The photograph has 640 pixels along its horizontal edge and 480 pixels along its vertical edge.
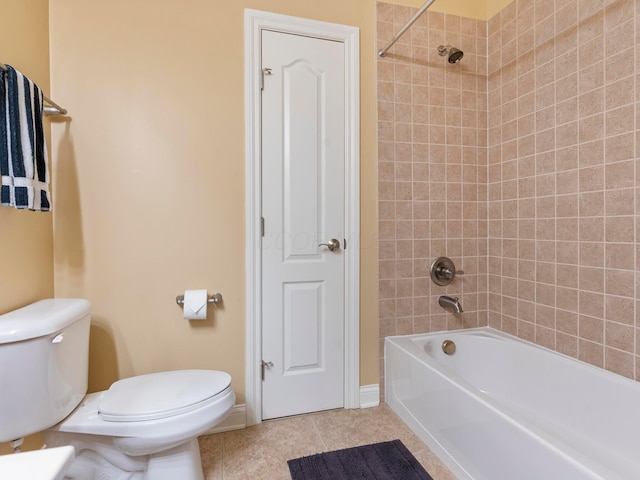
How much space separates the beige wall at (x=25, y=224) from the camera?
48.8 inches

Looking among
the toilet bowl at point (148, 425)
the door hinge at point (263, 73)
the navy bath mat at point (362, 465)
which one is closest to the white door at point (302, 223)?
the door hinge at point (263, 73)

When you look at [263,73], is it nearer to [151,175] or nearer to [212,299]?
[151,175]

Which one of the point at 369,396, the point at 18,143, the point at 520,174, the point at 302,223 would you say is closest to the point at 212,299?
the point at 302,223

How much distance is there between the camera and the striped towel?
113cm

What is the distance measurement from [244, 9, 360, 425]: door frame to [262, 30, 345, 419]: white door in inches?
1.3

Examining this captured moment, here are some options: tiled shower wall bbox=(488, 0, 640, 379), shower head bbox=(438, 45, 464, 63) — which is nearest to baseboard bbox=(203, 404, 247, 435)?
tiled shower wall bbox=(488, 0, 640, 379)

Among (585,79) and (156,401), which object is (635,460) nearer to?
(585,79)

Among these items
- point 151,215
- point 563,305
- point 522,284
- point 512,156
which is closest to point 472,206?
point 512,156

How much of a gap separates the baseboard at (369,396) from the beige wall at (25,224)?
5.54ft

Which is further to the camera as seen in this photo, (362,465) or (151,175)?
(151,175)

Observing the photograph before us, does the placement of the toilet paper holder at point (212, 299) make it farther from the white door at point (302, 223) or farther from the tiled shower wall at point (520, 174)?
the tiled shower wall at point (520, 174)

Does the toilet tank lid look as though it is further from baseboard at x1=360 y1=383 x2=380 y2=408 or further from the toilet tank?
baseboard at x1=360 y1=383 x2=380 y2=408

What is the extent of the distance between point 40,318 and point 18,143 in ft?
2.04

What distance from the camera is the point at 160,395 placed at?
1.26m
